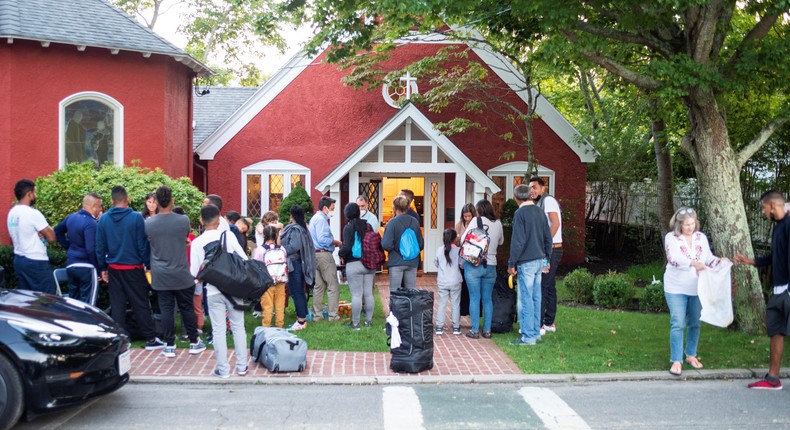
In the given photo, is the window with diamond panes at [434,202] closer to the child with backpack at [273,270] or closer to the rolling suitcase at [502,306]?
the rolling suitcase at [502,306]

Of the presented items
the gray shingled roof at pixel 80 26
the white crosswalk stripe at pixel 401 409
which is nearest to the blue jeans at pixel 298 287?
the white crosswalk stripe at pixel 401 409

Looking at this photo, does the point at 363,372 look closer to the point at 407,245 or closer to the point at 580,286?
the point at 407,245

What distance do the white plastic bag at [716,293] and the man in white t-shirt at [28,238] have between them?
7.57 metres

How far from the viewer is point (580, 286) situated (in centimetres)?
1308

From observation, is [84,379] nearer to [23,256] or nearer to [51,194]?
[23,256]

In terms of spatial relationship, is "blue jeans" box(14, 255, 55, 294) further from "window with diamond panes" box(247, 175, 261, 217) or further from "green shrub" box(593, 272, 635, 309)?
"green shrub" box(593, 272, 635, 309)

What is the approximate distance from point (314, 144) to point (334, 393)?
35.1 ft

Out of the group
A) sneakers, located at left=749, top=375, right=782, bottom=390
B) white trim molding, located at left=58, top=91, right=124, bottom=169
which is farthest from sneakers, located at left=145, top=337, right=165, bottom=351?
sneakers, located at left=749, top=375, right=782, bottom=390

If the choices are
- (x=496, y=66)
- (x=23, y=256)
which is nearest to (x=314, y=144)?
(x=496, y=66)

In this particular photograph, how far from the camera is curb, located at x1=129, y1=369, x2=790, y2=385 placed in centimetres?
760

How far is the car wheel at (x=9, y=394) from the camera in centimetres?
565

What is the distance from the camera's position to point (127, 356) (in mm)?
6602

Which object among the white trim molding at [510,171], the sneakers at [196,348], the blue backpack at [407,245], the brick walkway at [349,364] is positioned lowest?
the brick walkway at [349,364]

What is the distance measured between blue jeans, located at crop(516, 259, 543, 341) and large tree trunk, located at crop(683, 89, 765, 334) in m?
2.72
